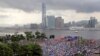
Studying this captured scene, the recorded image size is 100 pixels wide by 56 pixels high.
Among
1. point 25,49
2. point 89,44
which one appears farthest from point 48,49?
point 25,49

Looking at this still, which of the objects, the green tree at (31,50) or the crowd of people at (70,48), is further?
the green tree at (31,50)

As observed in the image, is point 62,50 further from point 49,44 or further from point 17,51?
point 17,51

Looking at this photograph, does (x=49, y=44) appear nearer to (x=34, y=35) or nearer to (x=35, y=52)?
(x=35, y=52)

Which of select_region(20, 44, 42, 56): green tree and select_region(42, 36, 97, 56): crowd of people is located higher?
select_region(42, 36, 97, 56): crowd of people

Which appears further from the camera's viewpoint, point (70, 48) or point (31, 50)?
point (31, 50)

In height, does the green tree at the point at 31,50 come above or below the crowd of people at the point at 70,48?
below

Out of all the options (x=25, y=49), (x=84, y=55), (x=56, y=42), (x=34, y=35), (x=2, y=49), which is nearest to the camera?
(x=84, y=55)

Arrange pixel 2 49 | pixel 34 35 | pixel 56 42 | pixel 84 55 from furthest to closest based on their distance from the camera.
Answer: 1. pixel 34 35
2. pixel 2 49
3. pixel 56 42
4. pixel 84 55

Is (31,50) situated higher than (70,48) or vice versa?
(70,48)

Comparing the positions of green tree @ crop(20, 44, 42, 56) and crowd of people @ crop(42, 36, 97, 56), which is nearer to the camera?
crowd of people @ crop(42, 36, 97, 56)

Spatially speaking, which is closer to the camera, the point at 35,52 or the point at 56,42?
the point at 56,42
